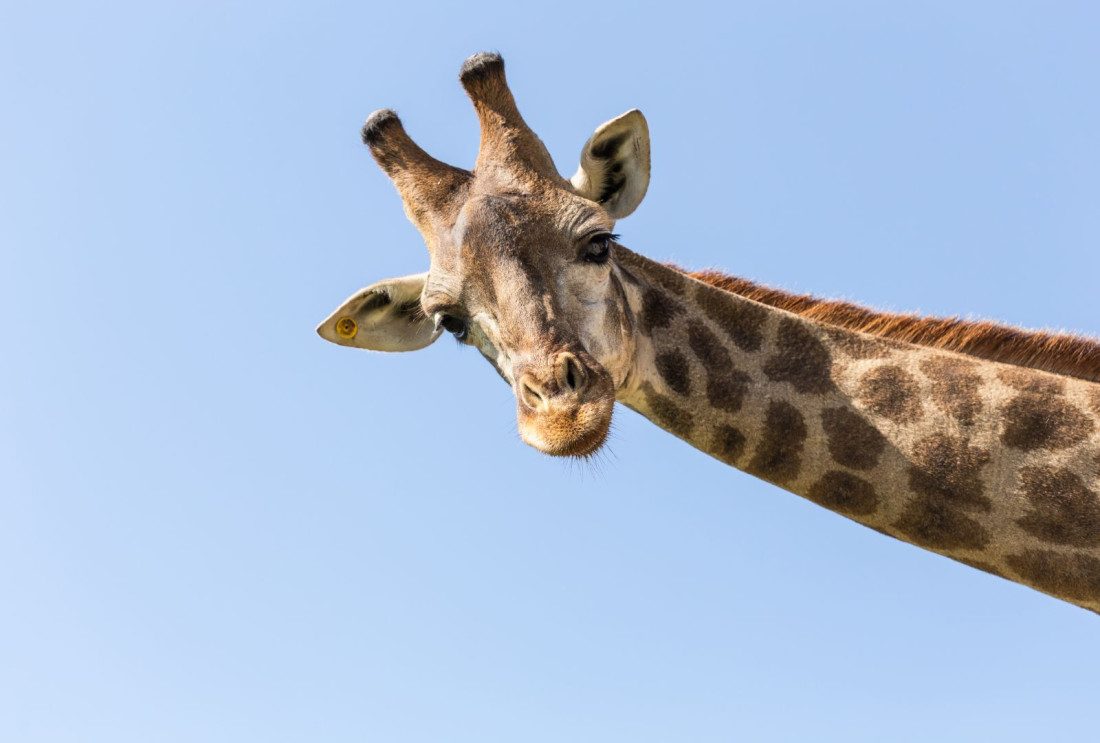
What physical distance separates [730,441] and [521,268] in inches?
68.5

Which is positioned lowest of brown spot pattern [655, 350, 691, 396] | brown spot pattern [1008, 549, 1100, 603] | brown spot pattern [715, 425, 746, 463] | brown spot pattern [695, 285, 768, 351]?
brown spot pattern [1008, 549, 1100, 603]

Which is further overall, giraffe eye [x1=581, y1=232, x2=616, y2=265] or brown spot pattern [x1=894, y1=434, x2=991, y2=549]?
giraffe eye [x1=581, y1=232, x2=616, y2=265]

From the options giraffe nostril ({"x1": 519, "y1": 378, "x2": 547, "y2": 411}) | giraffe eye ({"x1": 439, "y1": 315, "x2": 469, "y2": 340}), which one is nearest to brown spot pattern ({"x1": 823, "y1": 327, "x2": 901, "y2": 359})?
giraffe nostril ({"x1": 519, "y1": 378, "x2": 547, "y2": 411})

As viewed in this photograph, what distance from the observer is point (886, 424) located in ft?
25.1

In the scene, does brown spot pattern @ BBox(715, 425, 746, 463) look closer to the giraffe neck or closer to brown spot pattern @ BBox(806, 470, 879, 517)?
the giraffe neck

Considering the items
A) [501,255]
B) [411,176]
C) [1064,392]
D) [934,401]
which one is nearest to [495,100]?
[411,176]

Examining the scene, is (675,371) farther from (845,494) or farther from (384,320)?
(384,320)

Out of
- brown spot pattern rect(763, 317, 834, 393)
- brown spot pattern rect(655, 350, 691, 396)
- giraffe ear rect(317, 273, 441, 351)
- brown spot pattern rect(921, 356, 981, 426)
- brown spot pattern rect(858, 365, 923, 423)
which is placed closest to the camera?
brown spot pattern rect(921, 356, 981, 426)

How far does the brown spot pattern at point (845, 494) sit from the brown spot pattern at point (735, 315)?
3.23 ft

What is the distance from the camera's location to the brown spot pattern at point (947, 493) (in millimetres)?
7410

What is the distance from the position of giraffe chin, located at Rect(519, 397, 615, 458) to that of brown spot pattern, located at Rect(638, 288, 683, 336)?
1.34m

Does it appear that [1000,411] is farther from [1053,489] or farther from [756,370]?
[756,370]

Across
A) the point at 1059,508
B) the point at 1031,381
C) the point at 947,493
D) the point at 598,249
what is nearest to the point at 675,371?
the point at 598,249

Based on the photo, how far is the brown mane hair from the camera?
308 inches
